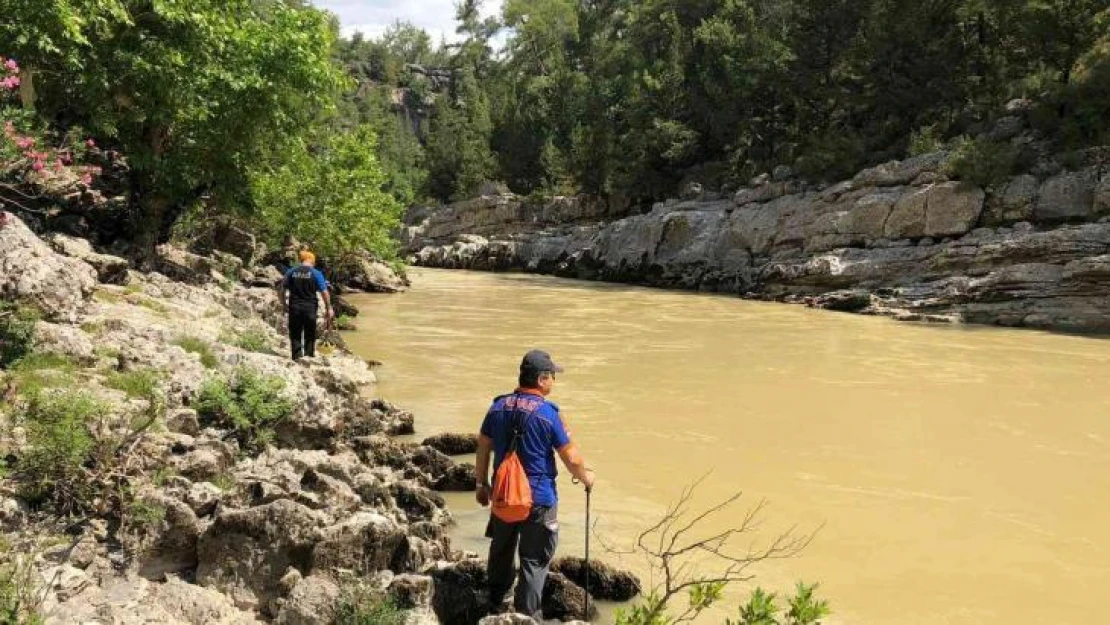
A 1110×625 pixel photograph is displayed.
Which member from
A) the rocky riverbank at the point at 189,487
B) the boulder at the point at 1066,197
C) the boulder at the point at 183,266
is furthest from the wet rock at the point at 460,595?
the boulder at the point at 1066,197

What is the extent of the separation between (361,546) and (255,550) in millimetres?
696

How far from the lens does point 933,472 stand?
9609 mm

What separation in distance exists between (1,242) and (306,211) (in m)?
20.6

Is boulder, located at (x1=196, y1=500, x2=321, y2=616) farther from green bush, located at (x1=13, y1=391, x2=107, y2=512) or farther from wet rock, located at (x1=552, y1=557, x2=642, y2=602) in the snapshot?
wet rock, located at (x1=552, y1=557, x2=642, y2=602)

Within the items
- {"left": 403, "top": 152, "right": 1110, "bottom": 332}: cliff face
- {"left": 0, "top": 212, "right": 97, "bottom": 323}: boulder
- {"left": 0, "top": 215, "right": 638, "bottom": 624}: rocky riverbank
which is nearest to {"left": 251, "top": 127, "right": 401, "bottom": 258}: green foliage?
{"left": 403, "top": 152, "right": 1110, "bottom": 332}: cliff face

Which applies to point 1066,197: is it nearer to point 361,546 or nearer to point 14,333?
point 361,546

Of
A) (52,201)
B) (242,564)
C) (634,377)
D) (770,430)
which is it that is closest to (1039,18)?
(634,377)

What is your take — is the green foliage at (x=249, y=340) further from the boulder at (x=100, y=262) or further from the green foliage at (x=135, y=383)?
the green foliage at (x=135, y=383)

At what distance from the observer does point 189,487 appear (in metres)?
6.06

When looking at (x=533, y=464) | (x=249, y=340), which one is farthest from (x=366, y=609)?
(x=249, y=340)

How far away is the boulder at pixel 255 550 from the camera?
538 cm

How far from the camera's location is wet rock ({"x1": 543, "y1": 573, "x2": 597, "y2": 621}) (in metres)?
5.76

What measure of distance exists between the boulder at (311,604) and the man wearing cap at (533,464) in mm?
1103

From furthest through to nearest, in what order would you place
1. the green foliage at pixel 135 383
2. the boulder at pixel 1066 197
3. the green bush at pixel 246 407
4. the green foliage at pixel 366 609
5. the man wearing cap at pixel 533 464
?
the boulder at pixel 1066 197, the green bush at pixel 246 407, the green foliage at pixel 135 383, the man wearing cap at pixel 533 464, the green foliage at pixel 366 609
